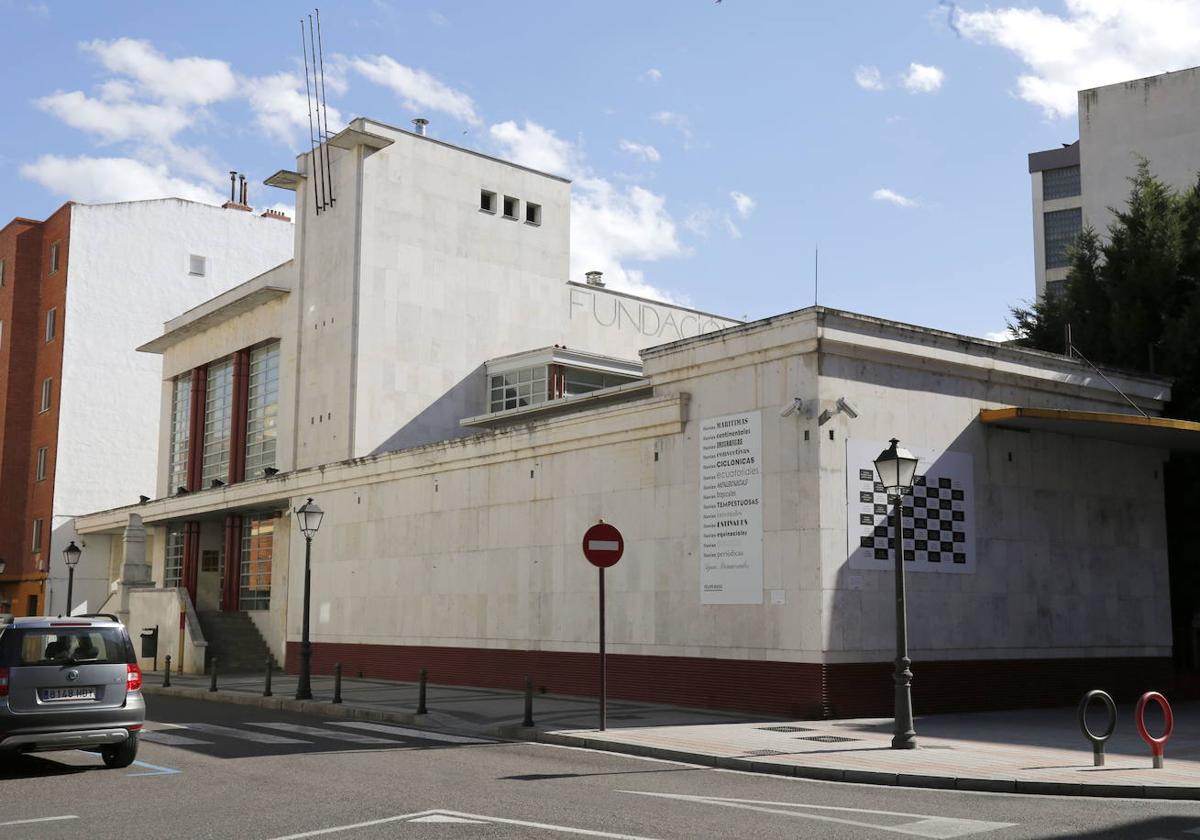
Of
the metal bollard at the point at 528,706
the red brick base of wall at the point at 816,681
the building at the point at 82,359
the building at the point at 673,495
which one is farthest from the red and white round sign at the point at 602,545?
the building at the point at 82,359

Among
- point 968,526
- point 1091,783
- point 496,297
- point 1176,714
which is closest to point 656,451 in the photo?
→ point 968,526

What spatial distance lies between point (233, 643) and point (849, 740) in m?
24.1

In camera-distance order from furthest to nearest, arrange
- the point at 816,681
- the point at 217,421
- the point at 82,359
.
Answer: the point at 82,359 → the point at 217,421 → the point at 816,681

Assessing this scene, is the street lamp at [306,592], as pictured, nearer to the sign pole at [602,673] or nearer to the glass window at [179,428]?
the sign pole at [602,673]

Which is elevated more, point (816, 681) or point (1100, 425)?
point (1100, 425)

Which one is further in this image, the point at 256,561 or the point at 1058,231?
the point at 1058,231

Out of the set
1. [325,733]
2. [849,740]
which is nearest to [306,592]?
[325,733]

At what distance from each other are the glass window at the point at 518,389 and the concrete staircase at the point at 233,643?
31.9ft

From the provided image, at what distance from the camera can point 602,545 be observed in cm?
1725

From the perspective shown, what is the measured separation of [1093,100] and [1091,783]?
124ft

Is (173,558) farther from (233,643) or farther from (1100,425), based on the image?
(1100,425)

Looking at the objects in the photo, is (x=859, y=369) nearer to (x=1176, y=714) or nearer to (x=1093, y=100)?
(x=1176, y=714)

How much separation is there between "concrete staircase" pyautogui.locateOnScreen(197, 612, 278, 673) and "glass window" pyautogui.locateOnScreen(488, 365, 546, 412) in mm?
9723

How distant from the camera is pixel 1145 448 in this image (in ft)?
78.4
